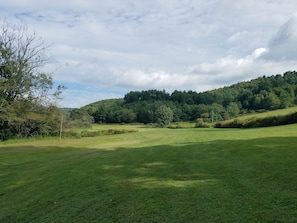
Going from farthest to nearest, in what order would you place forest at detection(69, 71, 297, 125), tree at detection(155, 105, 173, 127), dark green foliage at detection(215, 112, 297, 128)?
tree at detection(155, 105, 173, 127)
forest at detection(69, 71, 297, 125)
dark green foliage at detection(215, 112, 297, 128)

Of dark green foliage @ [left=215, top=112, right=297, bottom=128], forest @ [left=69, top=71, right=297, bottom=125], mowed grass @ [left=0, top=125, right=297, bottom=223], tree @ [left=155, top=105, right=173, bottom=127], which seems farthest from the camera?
tree @ [left=155, top=105, right=173, bottom=127]

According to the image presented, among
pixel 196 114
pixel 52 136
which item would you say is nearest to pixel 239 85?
pixel 196 114

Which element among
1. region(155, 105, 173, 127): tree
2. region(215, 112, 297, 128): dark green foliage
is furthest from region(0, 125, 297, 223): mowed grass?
region(155, 105, 173, 127): tree

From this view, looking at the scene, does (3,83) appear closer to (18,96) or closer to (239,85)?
(18,96)

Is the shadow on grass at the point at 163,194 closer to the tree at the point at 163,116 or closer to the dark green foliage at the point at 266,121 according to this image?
the dark green foliage at the point at 266,121

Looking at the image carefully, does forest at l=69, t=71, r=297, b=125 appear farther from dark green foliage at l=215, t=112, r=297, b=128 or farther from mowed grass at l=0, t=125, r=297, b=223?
mowed grass at l=0, t=125, r=297, b=223

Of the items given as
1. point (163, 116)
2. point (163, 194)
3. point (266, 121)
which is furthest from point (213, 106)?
point (163, 194)

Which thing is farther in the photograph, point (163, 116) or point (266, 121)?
point (163, 116)

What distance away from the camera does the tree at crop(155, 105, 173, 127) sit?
339 ft

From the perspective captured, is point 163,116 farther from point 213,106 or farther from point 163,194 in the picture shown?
point 163,194

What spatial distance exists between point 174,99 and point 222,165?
126647 mm

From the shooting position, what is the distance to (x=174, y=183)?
322 inches

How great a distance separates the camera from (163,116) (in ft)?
343

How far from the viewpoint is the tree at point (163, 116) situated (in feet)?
339
